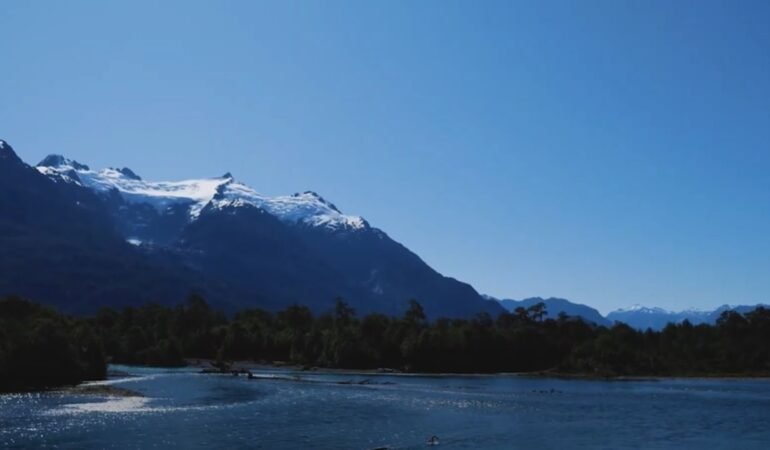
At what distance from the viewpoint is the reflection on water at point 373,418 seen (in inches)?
2766

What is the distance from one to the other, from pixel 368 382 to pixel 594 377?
70.9 metres

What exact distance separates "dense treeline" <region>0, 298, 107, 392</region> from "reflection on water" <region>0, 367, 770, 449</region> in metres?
7.01

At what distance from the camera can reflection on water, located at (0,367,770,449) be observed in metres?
70.2

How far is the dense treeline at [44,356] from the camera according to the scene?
119m

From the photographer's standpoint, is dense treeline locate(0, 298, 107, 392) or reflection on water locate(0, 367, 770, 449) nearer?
reflection on water locate(0, 367, 770, 449)

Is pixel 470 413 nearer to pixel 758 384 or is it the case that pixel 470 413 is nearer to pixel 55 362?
pixel 55 362

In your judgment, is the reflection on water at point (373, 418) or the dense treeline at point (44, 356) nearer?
the reflection on water at point (373, 418)

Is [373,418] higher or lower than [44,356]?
lower

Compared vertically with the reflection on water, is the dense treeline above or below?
above

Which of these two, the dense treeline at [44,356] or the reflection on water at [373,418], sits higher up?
the dense treeline at [44,356]

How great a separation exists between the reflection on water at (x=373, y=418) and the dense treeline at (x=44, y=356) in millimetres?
7007

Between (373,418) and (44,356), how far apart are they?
2551 inches

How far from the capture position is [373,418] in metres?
88.5

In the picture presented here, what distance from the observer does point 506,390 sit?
141375 millimetres
